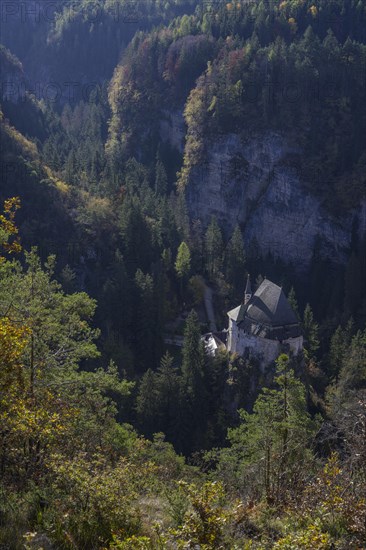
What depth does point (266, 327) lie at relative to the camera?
42.3 metres

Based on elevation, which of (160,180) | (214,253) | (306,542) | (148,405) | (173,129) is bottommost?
(306,542)

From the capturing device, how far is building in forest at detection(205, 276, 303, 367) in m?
42.2

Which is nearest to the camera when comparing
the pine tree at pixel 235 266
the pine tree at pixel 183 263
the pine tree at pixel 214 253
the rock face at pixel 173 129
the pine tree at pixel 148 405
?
the pine tree at pixel 148 405

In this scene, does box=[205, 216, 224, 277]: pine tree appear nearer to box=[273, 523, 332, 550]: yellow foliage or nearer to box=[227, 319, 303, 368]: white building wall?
box=[227, 319, 303, 368]: white building wall

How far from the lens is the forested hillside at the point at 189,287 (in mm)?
10758

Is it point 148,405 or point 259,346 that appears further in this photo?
point 259,346

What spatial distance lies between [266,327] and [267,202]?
34861 millimetres

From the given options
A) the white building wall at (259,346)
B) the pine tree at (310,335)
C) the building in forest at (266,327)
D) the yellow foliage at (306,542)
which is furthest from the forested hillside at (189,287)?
the building in forest at (266,327)

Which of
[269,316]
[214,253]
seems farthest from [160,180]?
[269,316]

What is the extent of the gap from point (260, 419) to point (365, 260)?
156 ft

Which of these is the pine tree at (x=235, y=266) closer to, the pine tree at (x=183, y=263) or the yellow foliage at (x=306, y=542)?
the pine tree at (x=183, y=263)

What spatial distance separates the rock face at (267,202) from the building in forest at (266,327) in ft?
87.4

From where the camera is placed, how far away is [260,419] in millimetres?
20328

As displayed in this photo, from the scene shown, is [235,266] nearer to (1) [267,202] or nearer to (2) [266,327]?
(1) [267,202]
